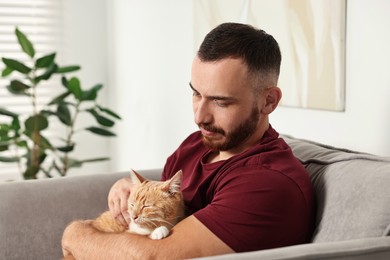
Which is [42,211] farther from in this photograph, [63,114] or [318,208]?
[63,114]

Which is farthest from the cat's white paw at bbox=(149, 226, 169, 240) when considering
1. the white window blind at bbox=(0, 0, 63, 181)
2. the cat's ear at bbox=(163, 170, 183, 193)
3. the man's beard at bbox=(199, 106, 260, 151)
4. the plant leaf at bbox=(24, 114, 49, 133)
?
the white window blind at bbox=(0, 0, 63, 181)

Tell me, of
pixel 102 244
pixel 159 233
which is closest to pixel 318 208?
pixel 159 233

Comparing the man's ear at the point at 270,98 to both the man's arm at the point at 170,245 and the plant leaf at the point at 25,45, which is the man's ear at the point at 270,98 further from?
the plant leaf at the point at 25,45

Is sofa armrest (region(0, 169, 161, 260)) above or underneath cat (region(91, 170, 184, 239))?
underneath

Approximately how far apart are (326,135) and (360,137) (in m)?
0.18

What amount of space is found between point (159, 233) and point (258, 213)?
0.76 ft

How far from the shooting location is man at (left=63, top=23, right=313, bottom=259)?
4.57ft

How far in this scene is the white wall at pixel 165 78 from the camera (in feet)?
6.08

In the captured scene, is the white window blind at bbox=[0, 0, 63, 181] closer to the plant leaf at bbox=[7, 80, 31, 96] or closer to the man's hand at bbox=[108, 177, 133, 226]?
the plant leaf at bbox=[7, 80, 31, 96]

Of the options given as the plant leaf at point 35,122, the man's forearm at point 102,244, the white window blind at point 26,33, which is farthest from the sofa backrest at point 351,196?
the white window blind at point 26,33

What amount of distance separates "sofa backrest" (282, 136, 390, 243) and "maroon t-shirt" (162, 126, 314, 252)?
4 cm

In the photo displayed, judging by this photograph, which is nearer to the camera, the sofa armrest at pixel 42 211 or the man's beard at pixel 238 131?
the man's beard at pixel 238 131

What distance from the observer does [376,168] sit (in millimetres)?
1425

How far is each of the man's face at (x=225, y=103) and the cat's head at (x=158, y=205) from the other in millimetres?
140
